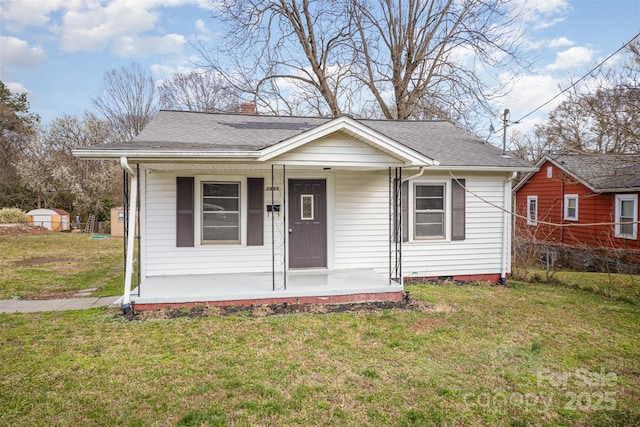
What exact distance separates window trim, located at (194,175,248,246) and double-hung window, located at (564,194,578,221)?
14.0 meters

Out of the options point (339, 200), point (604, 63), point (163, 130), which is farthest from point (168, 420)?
point (604, 63)

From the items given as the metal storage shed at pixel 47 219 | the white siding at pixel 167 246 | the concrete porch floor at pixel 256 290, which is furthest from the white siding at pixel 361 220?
the metal storage shed at pixel 47 219

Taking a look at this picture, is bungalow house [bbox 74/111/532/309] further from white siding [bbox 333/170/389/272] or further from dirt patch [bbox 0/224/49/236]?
dirt patch [bbox 0/224/49/236]

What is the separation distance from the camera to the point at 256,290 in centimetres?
637

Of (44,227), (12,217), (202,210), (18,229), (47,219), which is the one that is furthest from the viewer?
(47,219)

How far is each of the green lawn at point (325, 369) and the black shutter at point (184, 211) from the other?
5.75ft

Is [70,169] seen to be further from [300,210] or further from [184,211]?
[300,210]

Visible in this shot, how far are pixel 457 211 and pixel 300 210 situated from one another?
335 cm

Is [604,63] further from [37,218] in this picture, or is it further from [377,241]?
[37,218]

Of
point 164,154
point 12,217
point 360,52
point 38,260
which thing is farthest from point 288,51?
point 12,217

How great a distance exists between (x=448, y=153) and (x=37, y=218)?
2358 centimetres

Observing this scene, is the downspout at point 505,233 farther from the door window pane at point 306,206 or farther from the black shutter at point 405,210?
the door window pane at point 306,206

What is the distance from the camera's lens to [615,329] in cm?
545

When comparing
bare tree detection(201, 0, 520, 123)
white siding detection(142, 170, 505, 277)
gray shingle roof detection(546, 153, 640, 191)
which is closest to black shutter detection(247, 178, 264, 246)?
white siding detection(142, 170, 505, 277)
